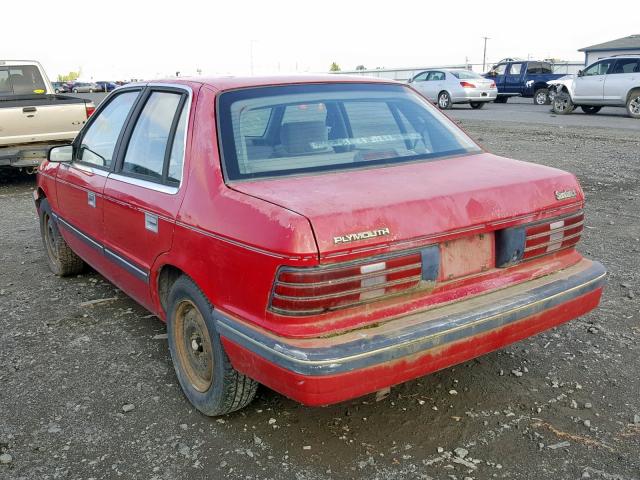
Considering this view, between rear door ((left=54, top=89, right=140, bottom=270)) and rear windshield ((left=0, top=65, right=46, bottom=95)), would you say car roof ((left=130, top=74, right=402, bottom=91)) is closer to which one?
rear door ((left=54, top=89, right=140, bottom=270))

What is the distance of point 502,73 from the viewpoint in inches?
1152

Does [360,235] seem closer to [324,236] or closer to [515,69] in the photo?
[324,236]

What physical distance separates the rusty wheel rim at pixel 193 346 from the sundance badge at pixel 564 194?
6.00ft

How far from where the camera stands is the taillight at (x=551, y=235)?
3.08m

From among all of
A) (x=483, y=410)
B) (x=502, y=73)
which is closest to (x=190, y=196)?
(x=483, y=410)

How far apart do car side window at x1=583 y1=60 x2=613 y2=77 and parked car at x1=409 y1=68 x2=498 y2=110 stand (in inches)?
191

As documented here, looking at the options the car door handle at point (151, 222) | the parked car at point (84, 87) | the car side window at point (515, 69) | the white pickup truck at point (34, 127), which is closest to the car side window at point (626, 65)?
the car side window at point (515, 69)

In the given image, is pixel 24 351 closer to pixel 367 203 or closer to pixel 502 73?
pixel 367 203

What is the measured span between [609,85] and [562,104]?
2094 mm

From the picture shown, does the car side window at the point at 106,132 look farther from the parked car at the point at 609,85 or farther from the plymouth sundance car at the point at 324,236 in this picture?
the parked car at the point at 609,85

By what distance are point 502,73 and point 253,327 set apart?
29056mm

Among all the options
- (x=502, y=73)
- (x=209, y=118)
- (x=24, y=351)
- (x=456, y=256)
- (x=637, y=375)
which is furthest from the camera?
(x=502, y=73)

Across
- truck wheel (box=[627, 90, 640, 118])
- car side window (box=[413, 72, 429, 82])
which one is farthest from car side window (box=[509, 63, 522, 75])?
truck wheel (box=[627, 90, 640, 118])

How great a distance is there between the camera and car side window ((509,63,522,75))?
28547 mm
